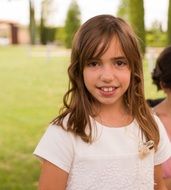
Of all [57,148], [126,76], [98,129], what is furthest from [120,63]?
[57,148]

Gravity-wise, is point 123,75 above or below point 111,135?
above

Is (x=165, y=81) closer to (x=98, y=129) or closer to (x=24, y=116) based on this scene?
(x=98, y=129)

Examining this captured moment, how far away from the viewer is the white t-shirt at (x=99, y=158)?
153 cm

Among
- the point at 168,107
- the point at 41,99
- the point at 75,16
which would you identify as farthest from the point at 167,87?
the point at 75,16

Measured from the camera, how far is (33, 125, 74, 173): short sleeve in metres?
1.53

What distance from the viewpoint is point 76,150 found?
1.53m

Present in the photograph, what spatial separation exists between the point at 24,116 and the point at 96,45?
280 inches

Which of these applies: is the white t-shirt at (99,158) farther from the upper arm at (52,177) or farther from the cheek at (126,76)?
the cheek at (126,76)

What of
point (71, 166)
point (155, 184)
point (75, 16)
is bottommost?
point (75, 16)

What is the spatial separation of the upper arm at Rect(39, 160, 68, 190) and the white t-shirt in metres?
0.02

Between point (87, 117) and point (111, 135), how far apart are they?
0.10 metres

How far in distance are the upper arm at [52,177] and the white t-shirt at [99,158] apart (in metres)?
0.02

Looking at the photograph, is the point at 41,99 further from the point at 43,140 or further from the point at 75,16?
the point at 75,16

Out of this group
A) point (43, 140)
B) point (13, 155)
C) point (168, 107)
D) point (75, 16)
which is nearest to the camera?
point (43, 140)
